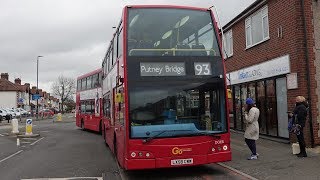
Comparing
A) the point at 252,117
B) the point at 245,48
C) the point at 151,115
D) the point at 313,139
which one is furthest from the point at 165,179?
the point at 245,48

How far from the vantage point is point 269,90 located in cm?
1543

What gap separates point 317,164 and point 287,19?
5.72 metres

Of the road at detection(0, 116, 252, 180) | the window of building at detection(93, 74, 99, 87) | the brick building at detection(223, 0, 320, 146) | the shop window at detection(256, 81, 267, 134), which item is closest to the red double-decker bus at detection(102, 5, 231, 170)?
the road at detection(0, 116, 252, 180)

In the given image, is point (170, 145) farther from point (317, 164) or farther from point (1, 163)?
point (1, 163)

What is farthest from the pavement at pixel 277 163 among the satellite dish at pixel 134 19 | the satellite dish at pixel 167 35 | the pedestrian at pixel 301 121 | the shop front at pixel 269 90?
the satellite dish at pixel 134 19

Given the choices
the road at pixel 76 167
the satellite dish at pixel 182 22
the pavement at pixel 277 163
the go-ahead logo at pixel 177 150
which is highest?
the satellite dish at pixel 182 22

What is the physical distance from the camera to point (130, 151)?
336 inches

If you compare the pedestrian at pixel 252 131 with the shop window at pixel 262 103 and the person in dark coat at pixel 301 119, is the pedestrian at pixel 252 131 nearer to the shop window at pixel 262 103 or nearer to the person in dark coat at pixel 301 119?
the person in dark coat at pixel 301 119

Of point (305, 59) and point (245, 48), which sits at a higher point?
point (245, 48)

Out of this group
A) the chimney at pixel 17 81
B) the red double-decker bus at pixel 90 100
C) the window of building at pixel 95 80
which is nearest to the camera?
the red double-decker bus at pixel 90 100

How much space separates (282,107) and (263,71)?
1905 millimetres

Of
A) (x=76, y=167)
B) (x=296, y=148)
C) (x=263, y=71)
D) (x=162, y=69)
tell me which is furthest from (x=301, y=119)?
(x=76, y=167)

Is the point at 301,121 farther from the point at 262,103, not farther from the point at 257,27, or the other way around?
the point at 257,27

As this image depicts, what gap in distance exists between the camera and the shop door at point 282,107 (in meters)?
14.1
